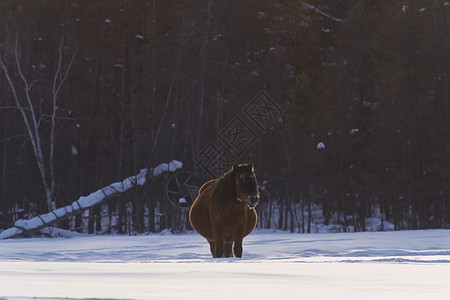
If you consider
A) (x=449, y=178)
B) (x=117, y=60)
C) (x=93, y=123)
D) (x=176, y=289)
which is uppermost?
(x=117, y=60)

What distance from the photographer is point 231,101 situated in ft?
99.6

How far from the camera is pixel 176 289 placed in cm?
406

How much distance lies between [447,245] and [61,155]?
20028 millimetres

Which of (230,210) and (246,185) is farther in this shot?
(230,210)

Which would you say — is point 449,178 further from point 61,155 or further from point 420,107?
point 61,155

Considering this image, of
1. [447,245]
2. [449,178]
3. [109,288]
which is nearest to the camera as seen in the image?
[109,288]

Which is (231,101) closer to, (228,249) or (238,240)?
(228,249)

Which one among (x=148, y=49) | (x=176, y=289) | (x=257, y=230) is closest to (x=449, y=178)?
(x=257, y=230)

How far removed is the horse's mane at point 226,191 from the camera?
32.8ft

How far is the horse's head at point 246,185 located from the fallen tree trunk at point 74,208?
15917mm

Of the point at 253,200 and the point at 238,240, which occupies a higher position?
the point at 253,200

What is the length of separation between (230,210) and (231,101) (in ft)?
66.9

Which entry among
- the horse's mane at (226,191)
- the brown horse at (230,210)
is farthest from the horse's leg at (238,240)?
the horse's mane at (226,191)

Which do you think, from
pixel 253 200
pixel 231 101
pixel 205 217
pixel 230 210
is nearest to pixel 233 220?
pixel 230 210
